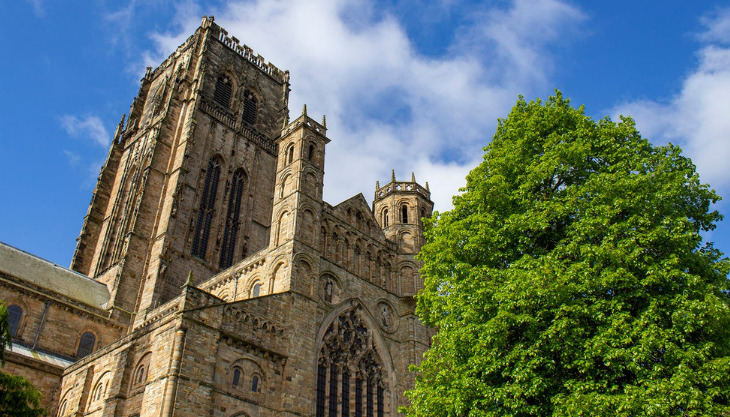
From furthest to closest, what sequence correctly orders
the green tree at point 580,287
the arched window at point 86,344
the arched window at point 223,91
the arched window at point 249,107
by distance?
the arched window at point 249,107
the arched window at point 223,91
the arched window at point 86,344
the green tree at point 580,287

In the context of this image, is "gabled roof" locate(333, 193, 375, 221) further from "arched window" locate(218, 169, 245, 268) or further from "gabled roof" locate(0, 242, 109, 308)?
"gabled roof" locate(0, 242, 109, 308)

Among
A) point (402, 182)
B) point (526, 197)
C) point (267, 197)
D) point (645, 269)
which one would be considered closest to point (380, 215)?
point (402, 182)

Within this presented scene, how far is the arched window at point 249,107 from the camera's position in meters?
49.0

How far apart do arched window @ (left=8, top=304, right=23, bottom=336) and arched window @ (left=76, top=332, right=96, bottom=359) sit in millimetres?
3060

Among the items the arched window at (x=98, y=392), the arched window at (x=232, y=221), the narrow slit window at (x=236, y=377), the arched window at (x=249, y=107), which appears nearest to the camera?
the narrow slit window at (x=236, y=377)

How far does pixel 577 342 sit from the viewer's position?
1287 centimetres

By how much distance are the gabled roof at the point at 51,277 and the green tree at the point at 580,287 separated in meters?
23.6

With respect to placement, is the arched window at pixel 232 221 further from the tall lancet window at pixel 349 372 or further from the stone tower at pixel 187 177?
the tall lancet window at pixel 349 372

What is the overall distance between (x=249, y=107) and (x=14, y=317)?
2681 cm

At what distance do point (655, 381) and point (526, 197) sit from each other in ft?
19.3

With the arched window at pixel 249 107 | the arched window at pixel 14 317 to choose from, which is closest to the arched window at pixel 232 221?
the arched window at pixel 249 107

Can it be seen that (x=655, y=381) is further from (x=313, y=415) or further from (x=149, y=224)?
(x=149, y=224)

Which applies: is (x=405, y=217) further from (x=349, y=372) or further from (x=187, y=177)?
(x=187, y=177)

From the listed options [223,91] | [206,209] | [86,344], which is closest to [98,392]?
[86,344]
